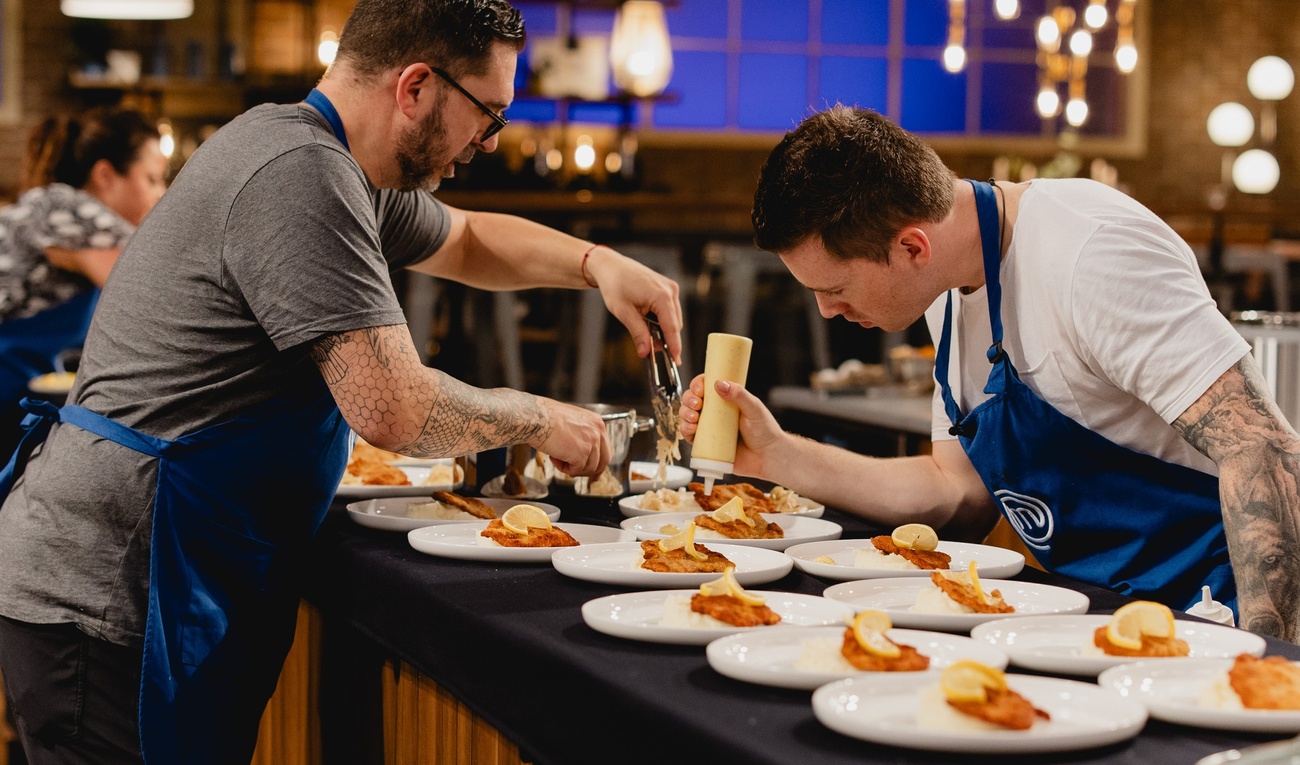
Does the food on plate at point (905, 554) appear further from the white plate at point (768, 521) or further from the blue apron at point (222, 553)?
the blue apron at point (222, 553)

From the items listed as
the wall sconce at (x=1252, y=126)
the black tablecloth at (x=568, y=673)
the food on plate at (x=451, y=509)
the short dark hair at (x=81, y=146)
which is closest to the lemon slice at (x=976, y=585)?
the black tablecloth at (x=568, y=673)

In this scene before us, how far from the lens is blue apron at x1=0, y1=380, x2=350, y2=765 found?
184cm

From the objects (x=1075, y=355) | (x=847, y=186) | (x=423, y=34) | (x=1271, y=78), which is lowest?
(x=1075, y=355)

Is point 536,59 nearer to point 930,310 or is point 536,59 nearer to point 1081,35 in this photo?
point 1081,35

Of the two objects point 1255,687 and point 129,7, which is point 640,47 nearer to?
point 129,7

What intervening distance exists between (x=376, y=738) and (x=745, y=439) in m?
0.73

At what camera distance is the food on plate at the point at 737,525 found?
194cm

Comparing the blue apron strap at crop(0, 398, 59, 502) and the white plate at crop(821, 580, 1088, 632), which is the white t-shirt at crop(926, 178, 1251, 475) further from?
the blue apron strap at crop(0, 398, 59, 502)

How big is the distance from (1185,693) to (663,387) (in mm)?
1248

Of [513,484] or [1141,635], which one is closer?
[1141,635]

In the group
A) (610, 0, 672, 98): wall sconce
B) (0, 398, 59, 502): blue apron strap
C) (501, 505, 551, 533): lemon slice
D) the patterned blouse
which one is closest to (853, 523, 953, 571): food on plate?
(501, 505, 551, 533): lemon slice

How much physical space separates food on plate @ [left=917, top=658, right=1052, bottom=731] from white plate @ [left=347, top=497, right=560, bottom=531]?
1088 mm

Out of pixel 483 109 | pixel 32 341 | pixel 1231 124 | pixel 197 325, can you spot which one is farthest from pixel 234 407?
pixel 1231 124

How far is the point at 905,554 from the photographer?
5.65 ft
